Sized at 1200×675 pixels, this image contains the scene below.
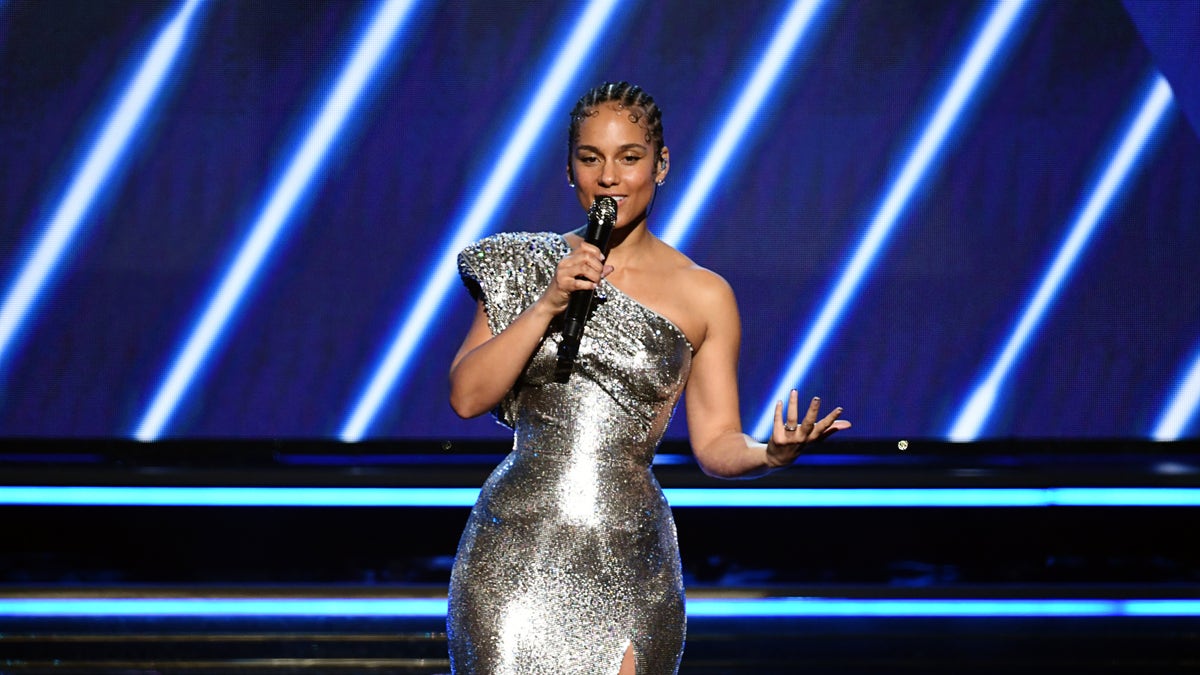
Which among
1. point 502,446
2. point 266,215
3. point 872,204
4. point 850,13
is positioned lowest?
point 502,446

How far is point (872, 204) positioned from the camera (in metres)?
3.45

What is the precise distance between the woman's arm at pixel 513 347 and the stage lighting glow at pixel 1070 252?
90.8 inches

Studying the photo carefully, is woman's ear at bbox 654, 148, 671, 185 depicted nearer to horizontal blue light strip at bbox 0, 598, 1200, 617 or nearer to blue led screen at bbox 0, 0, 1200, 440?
blue led screen at bbox 0, 0, 1200, 440

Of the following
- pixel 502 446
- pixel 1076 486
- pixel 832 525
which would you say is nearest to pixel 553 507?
pixel 502 446

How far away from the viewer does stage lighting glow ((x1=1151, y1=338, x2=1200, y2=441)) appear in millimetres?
3500

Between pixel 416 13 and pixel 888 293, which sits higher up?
pixel 416 13

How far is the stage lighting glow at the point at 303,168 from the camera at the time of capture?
343 centimetres

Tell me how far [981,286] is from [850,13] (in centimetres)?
84

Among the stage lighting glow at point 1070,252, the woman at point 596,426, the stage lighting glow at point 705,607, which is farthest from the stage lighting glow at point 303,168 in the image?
the woman at point 596,426

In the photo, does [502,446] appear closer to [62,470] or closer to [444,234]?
[444,234]

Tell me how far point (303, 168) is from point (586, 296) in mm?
2232

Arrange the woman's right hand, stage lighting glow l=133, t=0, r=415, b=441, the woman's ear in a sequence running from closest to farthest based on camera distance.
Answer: the woman's right hand
the woman's ear
stage lighting glow l=133, t=0, r=415, b=441

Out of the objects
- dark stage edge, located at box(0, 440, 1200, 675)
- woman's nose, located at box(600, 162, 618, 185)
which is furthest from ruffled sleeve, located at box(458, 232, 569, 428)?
dark stage edge, located at box(0, 440, 1200, 675)

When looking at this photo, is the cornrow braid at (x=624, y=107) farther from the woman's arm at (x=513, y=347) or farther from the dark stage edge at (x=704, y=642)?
the dark stage edge at (x=704, y=642)
